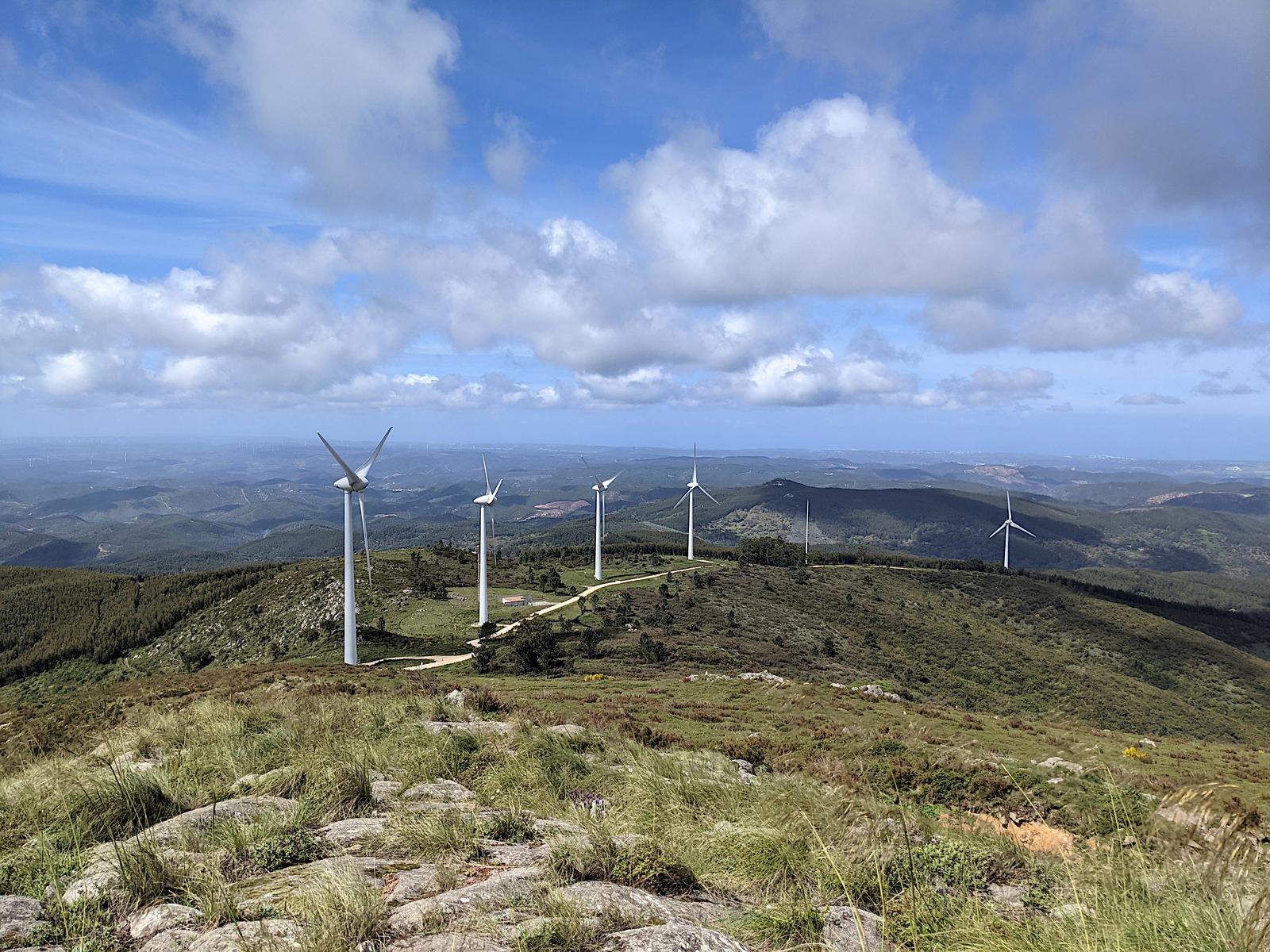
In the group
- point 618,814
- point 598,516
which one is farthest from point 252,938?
point 598,516

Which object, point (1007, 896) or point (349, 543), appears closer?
point (1007, 896)

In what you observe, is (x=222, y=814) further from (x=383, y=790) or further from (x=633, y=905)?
(x=633, y=905)

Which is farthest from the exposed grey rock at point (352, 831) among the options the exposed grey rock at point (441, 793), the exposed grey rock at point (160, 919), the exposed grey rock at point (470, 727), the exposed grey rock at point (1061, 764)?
the exposed grey rock at point (1061, 764)

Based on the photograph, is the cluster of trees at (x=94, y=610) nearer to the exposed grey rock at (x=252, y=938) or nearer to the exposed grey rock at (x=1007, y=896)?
the exposed grey rock at (x=252, y=938)

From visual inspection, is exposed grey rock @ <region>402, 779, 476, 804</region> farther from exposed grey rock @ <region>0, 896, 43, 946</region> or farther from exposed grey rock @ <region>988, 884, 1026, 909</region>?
exposed grey rock @ <region>988, 884, 1026, 909</region>

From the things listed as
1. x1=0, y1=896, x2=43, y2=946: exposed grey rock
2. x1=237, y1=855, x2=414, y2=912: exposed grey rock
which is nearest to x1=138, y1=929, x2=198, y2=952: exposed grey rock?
x1=237, y1=855, x2=414, y2=912: exposed grey rock
